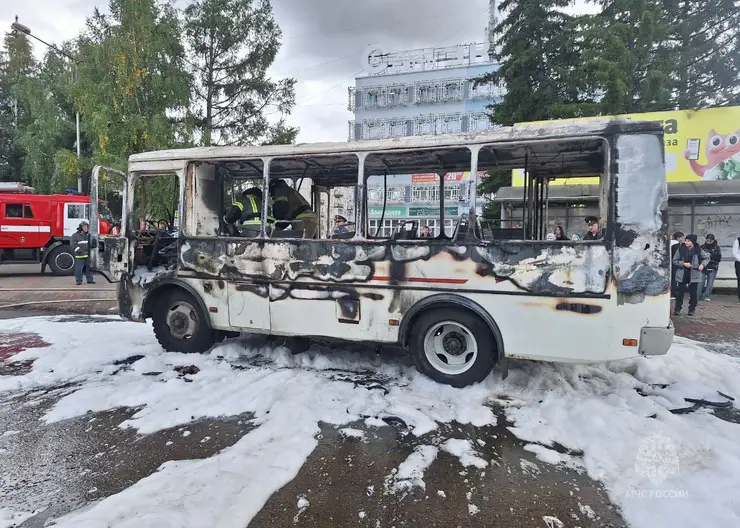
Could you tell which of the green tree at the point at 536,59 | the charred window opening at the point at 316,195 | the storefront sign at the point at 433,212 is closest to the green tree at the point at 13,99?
the green tree at the point at 536,59

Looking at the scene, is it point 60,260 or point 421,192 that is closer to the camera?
point 421,192

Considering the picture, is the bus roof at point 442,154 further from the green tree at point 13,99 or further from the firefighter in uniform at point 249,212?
the green tree at point 13,99

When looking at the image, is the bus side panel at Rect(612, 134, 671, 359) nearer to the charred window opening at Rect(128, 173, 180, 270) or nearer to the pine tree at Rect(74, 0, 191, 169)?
the charred window opening at Rect(128, 173, 180, 270)

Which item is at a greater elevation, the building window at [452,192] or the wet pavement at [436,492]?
the building window at [452,192]

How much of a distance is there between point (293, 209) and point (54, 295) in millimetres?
8750

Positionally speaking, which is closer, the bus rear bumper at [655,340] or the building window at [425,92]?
the bus rear bumper at [655,340]

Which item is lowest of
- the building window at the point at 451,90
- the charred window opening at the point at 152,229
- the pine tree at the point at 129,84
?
the charred window opening at the point at 152,229

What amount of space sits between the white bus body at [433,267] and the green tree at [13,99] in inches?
1222

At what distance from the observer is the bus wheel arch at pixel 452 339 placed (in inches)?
191

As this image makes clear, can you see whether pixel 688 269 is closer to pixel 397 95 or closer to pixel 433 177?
pixel 433 177

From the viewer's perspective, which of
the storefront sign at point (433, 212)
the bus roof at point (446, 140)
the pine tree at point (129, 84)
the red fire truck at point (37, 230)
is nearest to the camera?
the bus roof at point (446, 140)

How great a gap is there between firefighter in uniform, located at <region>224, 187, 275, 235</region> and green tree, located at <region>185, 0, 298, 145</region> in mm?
14715

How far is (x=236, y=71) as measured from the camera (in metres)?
20.6

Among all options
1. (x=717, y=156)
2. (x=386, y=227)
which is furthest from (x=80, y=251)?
(x=717, y=156)
